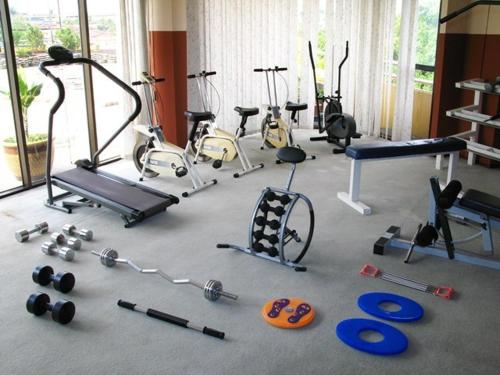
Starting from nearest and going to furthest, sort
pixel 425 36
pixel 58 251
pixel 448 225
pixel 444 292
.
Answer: pixel 444 292
pixel 448 225
pixel 58 251
pixel 425 36

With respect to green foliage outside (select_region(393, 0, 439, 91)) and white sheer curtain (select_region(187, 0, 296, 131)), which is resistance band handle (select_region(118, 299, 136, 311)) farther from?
green foliage outside (select_region(393, 0, 439, 91))

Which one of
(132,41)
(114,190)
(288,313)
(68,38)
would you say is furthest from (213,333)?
(132,41)

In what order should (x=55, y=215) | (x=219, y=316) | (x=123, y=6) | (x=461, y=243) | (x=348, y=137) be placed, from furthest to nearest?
1. (x=348, y=137)
2. (x=123, y=6)
3. (x=55, y=215)
4. (x=461, y=243)
5. (x=219, y=316)

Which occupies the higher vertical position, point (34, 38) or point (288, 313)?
point (34, 38)

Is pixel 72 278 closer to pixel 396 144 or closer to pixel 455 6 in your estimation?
pixel 396 144

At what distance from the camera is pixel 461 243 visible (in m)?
3.75

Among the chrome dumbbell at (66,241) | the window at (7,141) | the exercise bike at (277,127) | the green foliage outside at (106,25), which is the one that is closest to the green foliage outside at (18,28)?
the window at (7,141)

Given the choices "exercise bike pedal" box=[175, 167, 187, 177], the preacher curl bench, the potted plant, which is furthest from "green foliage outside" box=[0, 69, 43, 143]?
the preacher curl bench

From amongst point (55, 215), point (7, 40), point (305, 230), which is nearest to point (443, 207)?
point (305, 230)

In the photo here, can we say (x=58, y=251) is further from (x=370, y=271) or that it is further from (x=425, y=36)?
(x=425, y=36)

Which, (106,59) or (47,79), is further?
(106,59)

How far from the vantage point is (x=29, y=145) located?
16.3 ft

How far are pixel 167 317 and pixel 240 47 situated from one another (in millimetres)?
4628

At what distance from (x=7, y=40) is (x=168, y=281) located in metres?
2.74
